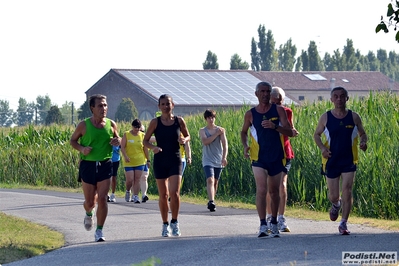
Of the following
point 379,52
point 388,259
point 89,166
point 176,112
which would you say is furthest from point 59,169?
point 379,52

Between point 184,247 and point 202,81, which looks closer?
point 184,247

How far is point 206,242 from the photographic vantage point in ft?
38.9

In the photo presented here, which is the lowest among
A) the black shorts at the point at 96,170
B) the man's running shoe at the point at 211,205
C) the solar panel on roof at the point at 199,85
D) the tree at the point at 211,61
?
the man's running shoe at the point at 211,205

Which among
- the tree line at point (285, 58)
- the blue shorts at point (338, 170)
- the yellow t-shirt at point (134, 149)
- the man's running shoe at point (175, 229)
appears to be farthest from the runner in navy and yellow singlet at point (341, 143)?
the tree line at point (285, 58)

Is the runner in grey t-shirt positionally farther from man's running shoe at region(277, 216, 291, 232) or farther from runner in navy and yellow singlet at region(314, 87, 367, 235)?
runner in navy and yellow singlet at region(314, 87, 367, 235)

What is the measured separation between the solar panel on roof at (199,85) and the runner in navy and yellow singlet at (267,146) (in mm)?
55097

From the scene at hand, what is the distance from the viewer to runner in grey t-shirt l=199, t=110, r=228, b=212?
18.0m

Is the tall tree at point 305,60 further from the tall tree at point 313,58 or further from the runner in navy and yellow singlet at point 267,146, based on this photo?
the runner in navy and yellow singlet at point 267,146

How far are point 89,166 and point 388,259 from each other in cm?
458

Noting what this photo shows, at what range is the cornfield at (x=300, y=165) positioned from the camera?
59.9 ft

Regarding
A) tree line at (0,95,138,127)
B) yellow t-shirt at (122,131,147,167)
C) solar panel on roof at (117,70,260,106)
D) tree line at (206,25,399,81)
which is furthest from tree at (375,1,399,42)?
tree line at (206,25,399,81)

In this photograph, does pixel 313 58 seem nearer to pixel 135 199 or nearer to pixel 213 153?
pixel 135 199

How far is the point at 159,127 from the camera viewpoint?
1275cm

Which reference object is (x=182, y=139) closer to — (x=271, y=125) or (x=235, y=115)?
(x=271, y=125)
